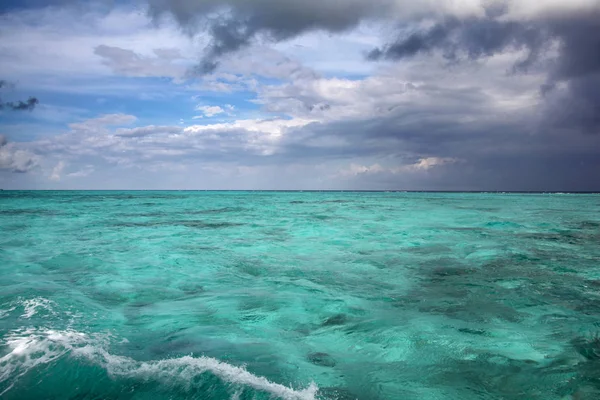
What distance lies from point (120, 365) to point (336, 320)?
3388 millimetres

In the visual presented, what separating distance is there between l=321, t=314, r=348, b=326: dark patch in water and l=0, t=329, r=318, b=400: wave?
7.11ft

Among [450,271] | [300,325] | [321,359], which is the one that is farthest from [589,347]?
[450,271]

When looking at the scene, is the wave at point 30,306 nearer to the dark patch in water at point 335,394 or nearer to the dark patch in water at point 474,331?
the dark patch in water at point 335,394

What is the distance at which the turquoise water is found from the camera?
3.95 meters

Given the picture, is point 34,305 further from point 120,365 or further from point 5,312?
point 120,365

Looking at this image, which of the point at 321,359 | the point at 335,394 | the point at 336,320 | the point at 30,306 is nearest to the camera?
the point at 335,394

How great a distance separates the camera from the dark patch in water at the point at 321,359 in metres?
4.55

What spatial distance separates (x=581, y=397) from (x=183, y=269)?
29.9 ft

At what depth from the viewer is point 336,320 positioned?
624 centimetres

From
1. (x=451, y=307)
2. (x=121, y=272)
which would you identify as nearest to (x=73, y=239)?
(x=121, y=272)

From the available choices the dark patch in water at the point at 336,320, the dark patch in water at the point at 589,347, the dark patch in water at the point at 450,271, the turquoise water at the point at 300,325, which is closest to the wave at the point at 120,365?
the turquoise water at the point at 300,325

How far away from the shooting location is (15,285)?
810 cm

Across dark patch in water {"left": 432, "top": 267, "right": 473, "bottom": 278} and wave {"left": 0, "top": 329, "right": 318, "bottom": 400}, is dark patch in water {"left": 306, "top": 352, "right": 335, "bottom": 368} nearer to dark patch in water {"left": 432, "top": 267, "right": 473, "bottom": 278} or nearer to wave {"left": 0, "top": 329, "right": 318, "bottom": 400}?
wave {"left": 0, "top": 329, "right": 318, "bottom": 400}

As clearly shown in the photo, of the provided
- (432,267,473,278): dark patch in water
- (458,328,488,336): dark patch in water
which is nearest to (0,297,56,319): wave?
(458,328,488,336): dark patch in water
